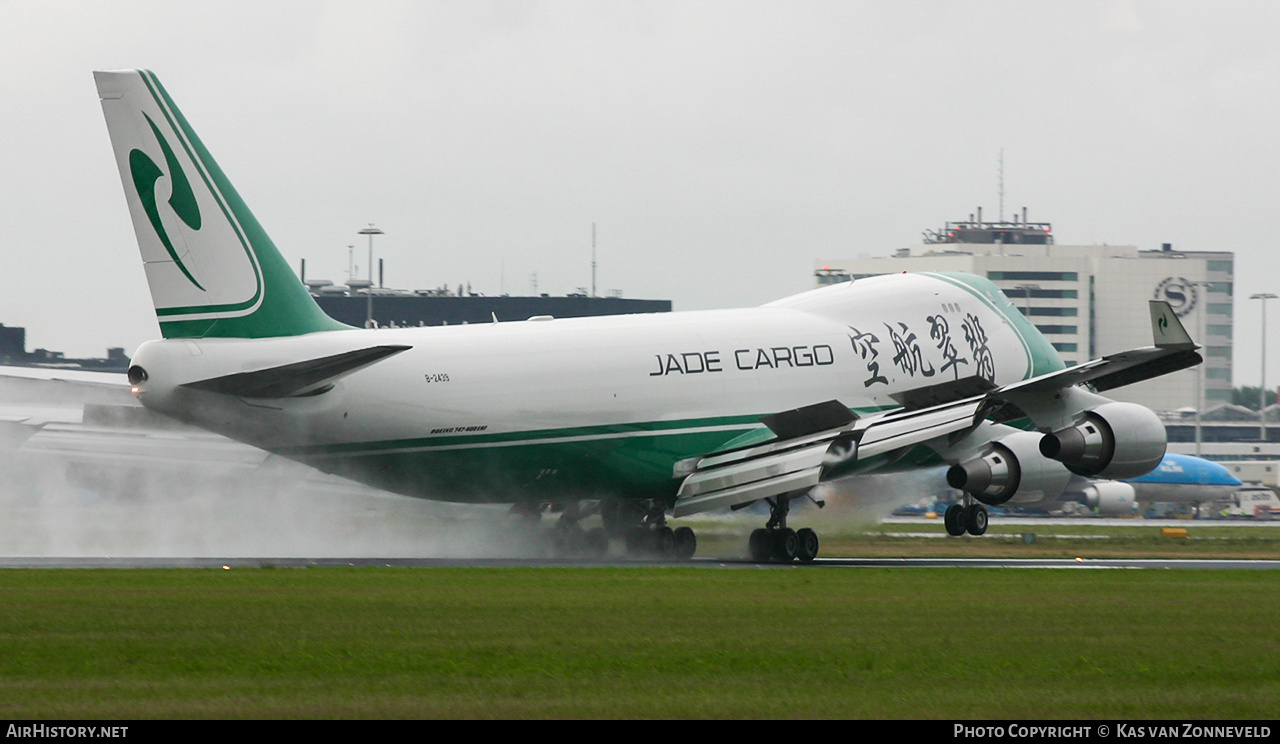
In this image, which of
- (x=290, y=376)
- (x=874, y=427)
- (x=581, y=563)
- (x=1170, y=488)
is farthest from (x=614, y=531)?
(x=1170, y=488)

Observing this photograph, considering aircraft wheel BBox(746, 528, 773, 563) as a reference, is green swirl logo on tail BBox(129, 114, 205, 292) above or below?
above

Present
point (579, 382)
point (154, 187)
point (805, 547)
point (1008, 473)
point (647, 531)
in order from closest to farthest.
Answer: point (154, 187) < point (579, 382) < point (805, 547) < point (1008, 473) < point (647, 531)

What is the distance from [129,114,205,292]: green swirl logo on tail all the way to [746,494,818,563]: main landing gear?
42.1 feet

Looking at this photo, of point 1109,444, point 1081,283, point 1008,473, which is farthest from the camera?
point 1081,283

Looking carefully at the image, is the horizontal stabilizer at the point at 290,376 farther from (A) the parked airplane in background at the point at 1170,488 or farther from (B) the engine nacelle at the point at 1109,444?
(A) the parked airplane in background at the point at 1170,488

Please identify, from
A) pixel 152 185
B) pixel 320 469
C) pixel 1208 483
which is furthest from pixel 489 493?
pixel 1208 483

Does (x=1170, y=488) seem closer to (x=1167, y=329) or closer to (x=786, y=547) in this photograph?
(x=786, y=547)

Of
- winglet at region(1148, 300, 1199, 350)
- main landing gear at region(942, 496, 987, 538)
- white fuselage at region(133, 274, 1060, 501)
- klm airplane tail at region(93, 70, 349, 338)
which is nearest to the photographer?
klm airplane tail at region(93, 70, 349, 338)

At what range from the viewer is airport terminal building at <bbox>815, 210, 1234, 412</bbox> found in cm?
16125

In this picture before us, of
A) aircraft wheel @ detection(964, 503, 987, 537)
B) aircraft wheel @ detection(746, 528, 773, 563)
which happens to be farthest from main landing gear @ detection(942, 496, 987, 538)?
aircraft wheel @ detection(746, 528, 773, 563)

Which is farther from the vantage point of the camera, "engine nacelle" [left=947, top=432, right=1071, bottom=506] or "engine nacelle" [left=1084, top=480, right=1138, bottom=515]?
"engine nacelle" [left=1084, top=480, right=1138, bottom=515]

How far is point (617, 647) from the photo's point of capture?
17922mm

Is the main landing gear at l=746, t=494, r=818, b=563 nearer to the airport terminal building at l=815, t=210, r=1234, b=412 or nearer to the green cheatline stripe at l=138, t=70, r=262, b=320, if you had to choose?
the green cheatline stripe at l=138, t=70, r=262, b=320

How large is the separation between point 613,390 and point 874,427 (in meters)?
5.22
